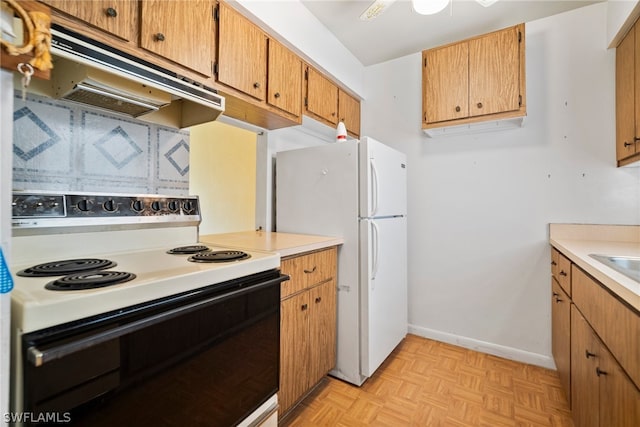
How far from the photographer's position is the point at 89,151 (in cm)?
125

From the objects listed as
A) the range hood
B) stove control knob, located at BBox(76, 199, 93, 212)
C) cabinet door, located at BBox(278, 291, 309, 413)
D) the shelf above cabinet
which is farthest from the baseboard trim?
stove control knob, located at BBox(76, 199, 93, 212)

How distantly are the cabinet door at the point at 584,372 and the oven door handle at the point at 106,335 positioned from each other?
1.40 meters

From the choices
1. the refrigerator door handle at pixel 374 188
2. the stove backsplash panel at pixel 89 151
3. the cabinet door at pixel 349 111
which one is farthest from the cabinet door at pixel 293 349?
the cabinet door at pixel 349 111

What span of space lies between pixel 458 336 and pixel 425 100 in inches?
78.0

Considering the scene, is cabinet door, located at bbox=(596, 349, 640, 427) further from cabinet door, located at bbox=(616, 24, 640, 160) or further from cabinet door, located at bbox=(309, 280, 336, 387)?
cabinet door, located at bbox=(616, 24, 640, 160)

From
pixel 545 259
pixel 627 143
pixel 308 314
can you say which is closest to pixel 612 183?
pixel 627 143

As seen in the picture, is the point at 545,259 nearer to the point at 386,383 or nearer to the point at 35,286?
the point at 386,383

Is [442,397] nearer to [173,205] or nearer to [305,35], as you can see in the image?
[173,205]

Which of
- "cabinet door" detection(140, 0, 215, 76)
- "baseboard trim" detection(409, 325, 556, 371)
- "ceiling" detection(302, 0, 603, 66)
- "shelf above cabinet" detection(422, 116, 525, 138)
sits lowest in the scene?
"baseboard trim" detection(409, 325, 556, 371)

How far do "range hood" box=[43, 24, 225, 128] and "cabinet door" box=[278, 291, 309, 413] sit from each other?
104cm

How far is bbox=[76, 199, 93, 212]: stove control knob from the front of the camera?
114 cm

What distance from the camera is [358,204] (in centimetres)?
183

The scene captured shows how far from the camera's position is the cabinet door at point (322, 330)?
5.41 ft

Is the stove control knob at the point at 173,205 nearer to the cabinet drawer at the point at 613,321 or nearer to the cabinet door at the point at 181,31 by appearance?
the cabinet door at the point at 181,31
